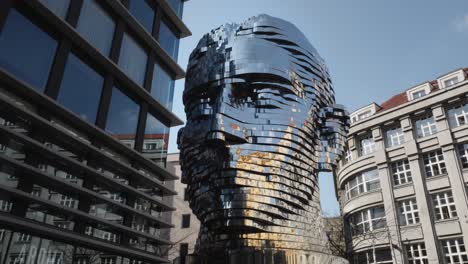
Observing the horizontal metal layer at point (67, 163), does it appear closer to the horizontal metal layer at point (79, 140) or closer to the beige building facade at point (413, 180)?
the horizontal metal layer at point (79, 140)

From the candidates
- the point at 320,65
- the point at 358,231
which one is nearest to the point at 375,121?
the point at 358,231

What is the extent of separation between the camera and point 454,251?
1069 inches

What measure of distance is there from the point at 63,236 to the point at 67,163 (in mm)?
2004

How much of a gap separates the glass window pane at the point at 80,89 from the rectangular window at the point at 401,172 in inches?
998

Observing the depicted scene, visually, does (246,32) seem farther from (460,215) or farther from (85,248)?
(460,215)

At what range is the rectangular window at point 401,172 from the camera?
31312mm

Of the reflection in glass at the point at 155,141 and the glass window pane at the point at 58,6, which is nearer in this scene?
the glass window pane at the point at 58,6

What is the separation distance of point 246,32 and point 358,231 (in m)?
18.9

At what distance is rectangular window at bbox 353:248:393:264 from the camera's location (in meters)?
29.8

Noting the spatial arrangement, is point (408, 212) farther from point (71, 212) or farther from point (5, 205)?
point (5, 205)

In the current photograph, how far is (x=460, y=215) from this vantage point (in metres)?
27.1

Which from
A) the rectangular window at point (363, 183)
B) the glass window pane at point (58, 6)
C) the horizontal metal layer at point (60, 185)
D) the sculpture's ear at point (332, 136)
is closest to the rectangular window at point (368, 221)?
the rectangular window at point (363, 183)

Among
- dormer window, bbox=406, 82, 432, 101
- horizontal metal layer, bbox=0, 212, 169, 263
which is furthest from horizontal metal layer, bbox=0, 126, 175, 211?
dormer window, bbox=406, 82, 432, 101

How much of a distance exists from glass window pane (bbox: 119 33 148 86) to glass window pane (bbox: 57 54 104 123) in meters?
1.67
